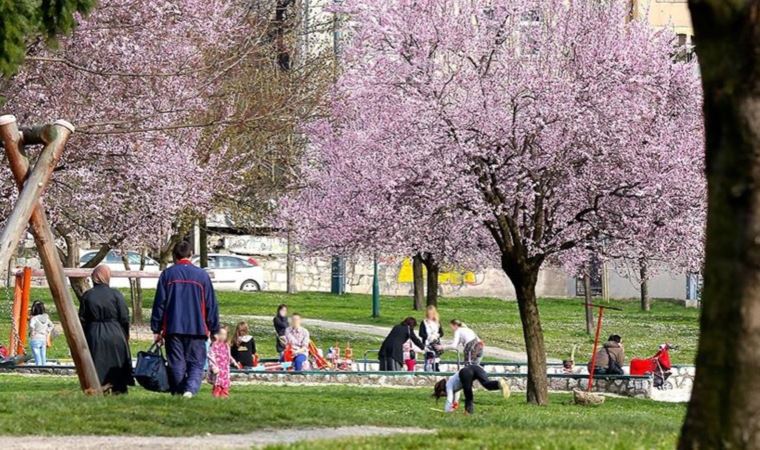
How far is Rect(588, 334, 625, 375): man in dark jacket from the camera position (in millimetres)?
28328

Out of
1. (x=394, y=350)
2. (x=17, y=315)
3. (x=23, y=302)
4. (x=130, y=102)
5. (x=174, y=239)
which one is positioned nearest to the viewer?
(x=130, y=102)

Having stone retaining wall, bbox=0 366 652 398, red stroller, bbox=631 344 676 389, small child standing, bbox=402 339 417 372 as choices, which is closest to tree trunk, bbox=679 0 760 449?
stone retaining wall, bbox=0 366 652 398

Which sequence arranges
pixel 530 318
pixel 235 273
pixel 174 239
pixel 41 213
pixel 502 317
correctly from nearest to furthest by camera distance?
pixel 41 213, pixel 530 318, pixel 174 239, pixel 502 317, pixel 235 273

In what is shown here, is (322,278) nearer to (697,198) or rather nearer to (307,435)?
(697,198)

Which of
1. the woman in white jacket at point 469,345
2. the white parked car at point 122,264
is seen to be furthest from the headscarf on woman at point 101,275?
the white parked car at point 122,264

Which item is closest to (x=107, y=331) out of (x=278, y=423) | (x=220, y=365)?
Result: (x=220, y=365)

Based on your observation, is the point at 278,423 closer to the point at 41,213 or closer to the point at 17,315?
the point at 41,213

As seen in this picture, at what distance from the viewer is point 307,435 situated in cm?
1148

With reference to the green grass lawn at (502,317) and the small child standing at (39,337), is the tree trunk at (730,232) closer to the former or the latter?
the small child standing at (39,337)

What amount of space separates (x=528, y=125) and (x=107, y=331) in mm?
8318

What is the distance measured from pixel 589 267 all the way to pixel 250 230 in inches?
497

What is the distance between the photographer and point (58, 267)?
15.2 meters

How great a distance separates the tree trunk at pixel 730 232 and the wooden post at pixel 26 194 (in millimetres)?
8474

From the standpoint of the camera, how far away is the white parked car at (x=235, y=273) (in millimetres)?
54844
